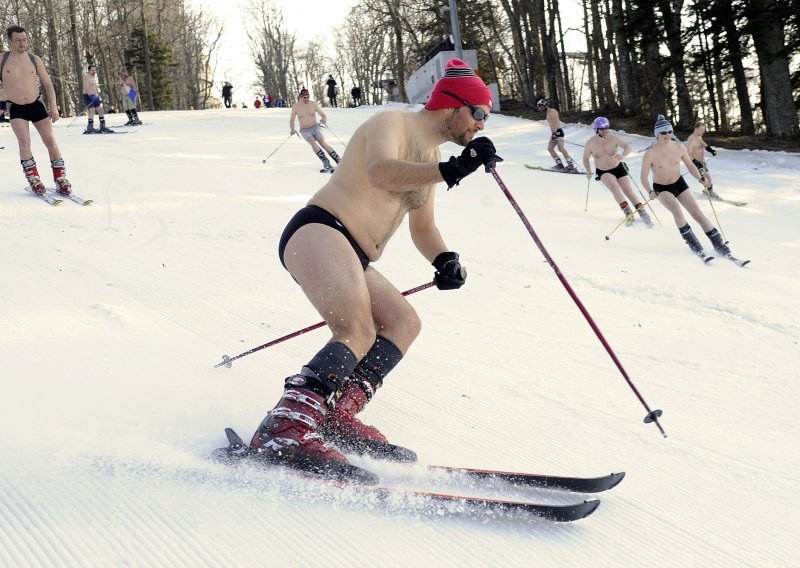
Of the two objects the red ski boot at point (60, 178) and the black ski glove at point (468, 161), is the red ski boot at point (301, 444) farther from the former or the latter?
the red ski boot at point (60, 178)

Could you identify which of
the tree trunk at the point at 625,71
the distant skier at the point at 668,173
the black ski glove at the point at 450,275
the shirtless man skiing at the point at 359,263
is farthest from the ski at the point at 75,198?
the tree trunk at the point at 625,71

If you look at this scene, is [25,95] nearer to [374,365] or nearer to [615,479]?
[374,365]

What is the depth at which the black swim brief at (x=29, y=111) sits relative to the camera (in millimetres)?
7430

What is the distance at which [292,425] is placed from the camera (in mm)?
2289

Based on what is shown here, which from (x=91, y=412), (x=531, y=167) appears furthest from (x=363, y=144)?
(x=531, y=167)

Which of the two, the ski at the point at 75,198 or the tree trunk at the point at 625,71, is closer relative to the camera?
the ski at the point at 75,198

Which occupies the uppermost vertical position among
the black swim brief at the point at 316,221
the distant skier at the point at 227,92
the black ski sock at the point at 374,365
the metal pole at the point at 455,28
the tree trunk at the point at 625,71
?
the distant skier at the point at 227,92

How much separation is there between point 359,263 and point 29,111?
259 inches

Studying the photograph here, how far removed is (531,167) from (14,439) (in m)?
13.5

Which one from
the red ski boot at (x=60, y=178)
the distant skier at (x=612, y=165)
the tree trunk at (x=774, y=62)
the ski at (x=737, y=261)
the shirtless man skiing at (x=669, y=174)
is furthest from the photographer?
the tree trunk at (x=774, y=62)

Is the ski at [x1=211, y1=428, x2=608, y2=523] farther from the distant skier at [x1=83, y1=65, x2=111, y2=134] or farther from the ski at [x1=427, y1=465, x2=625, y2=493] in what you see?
the distant skier at [x1=83, y1=65, x2=111, y2=134]

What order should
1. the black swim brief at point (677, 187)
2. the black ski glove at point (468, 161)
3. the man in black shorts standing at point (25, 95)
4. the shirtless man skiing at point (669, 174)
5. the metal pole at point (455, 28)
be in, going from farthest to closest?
the metal pole at point (455, 28)
the black swim brief at point (677, 187)
the shirtless man skiing at point (669, 174)
the man in black shorts standing at point (25, 95)
the black ski glove at point (468, 161)

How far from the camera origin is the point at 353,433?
2604 millimetres

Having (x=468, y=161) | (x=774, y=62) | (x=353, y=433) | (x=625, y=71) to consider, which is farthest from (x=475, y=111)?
(x=625, y=71)
